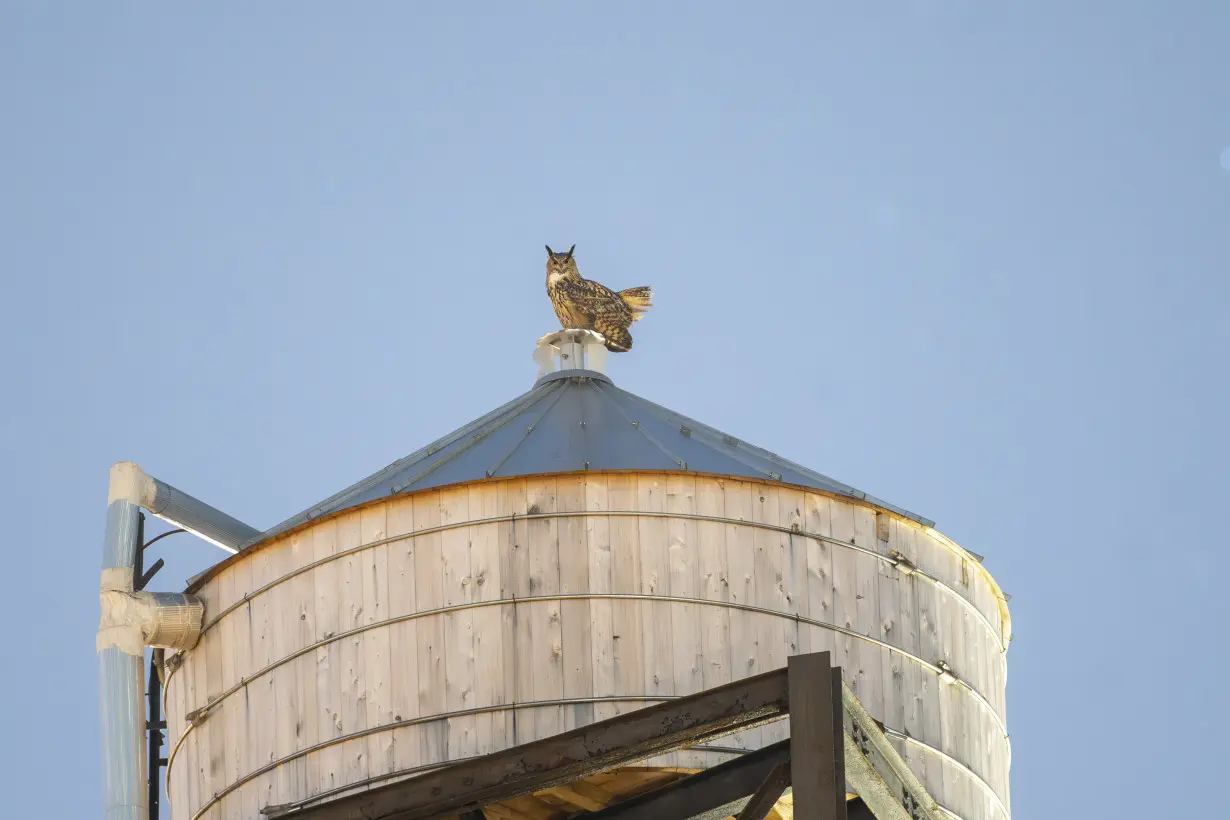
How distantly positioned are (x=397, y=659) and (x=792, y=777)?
4091mm

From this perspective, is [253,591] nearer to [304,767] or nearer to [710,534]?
[304,767]

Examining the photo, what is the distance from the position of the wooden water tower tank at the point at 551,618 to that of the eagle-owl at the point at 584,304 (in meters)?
2.30

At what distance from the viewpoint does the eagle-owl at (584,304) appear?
20.2 meters

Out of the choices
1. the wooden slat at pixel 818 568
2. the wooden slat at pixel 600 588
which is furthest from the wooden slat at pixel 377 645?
the wooden slat at pixel 818 568

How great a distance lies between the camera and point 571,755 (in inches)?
562

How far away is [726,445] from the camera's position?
1861cm

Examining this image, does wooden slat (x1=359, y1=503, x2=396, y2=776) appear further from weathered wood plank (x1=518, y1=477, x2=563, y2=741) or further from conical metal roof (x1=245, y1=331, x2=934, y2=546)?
weathered wood plank (x1=518, y1=477, x2=563, y2=741)

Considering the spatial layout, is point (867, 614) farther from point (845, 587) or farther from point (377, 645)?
point (377, 645)

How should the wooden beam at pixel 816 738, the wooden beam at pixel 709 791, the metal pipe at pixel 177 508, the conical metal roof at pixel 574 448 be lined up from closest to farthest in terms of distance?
1. the wooden beam at pixel 816 738
2. the wooden beam at pixel 709 791
3. the conical metal roof at pixel 574 448
4. the metal pipe at pixel 177 508

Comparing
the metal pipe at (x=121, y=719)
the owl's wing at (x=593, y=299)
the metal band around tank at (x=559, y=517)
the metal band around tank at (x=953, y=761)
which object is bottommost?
the metal band around tank at (x=953, y=761)

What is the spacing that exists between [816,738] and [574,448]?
487cm

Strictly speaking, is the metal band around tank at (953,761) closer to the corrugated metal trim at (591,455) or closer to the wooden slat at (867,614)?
the wooden slat at (867,614)

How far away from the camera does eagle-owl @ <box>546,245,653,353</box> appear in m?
20.2

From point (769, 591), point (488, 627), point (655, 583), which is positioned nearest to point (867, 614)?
point (769, 591)
